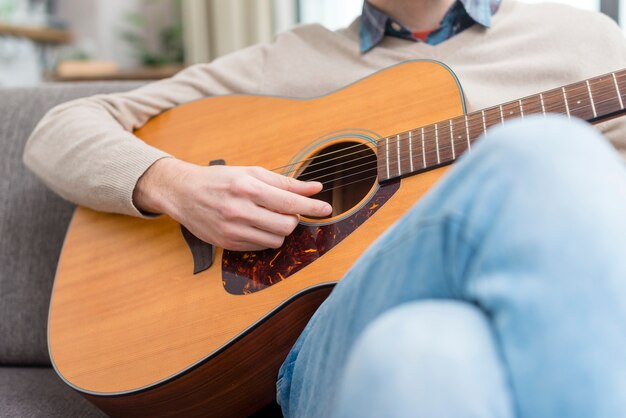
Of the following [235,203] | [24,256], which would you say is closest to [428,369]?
[235,203]

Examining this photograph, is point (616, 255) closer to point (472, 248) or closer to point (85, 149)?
point (472, 248)

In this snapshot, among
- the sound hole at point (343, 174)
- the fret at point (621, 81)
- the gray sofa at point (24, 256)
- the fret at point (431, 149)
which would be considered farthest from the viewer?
the gray sofa at point (24, 256)

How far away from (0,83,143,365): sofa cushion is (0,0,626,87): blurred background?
1.71 meters

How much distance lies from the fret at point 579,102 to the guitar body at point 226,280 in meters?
0.17

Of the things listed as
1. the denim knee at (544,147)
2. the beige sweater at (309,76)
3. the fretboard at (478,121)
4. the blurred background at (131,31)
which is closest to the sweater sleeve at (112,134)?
the beige sweater at (309,76)

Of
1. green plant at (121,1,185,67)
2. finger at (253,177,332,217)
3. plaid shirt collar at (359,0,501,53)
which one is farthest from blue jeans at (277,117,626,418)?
green plant at (121,1,185,67)

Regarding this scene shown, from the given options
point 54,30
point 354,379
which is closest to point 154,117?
point 354,379

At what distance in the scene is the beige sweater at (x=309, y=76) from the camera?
42.8 inches

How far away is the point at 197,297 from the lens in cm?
96

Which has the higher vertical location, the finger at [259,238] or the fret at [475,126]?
the fret at [475,126]

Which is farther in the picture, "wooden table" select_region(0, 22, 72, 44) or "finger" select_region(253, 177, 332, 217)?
"wooden table" select_region(0, 22, 72, 44)

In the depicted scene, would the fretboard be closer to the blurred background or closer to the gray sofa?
the gray sofa

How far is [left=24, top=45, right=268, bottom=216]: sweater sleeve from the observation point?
112cm

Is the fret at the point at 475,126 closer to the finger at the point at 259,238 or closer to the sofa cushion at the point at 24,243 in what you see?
the finger at the point at 259,238
